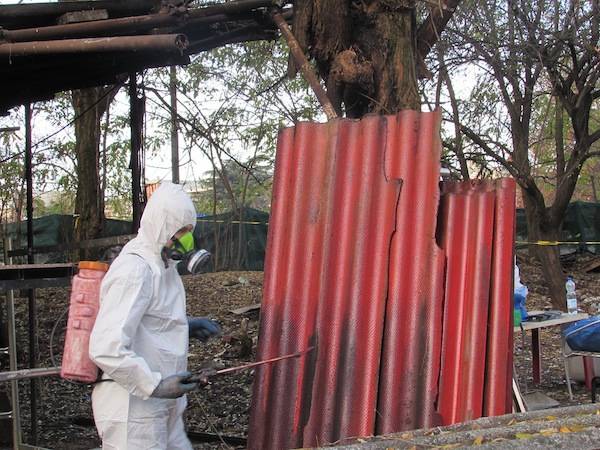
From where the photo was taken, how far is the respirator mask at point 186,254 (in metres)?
3.31

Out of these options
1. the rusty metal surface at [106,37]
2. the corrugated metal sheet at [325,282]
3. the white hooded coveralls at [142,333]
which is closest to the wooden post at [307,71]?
the corrugated metal sheet at [325,282]

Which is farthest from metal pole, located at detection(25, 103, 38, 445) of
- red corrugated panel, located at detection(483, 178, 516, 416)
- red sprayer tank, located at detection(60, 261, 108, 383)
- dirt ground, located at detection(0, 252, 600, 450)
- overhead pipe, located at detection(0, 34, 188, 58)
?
red corrugated panel, located at detection(483, 178, 516, 416)

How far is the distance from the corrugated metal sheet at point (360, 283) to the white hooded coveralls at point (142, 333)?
31.1 inches

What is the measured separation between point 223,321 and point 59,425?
159 inches

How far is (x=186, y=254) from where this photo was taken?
3.37 m

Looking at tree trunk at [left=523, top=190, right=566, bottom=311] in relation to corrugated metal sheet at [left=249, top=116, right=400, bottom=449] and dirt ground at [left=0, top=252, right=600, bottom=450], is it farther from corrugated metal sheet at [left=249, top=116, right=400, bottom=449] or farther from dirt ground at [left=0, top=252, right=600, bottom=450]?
corrugated metal sheet at [left=249, top=116, right=400, bottom=449]

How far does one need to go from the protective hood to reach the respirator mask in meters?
0.06

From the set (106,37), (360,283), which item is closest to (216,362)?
(106,37)

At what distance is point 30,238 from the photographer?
22.6ft

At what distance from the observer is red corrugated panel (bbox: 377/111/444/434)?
3.65 metres

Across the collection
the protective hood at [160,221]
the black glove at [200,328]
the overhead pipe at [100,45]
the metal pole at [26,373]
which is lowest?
the metal pole at [26,373]

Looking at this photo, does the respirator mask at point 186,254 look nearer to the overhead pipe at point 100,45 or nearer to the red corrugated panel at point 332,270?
the red corrugated panel at point 332,270

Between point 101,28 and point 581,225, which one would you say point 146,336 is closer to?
point 101,28

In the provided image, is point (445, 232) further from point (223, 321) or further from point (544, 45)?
point (544, 45)
